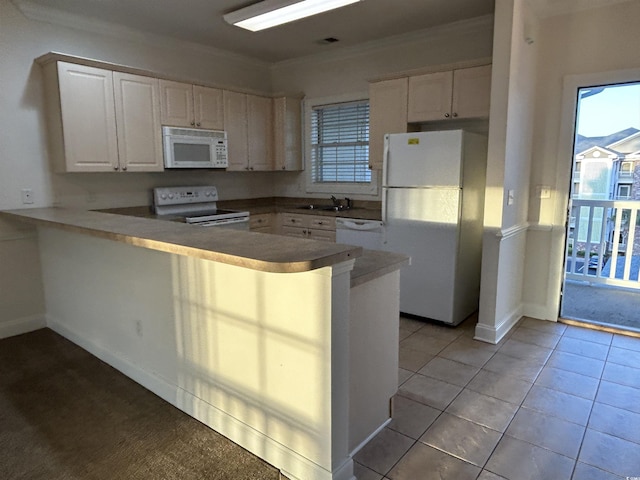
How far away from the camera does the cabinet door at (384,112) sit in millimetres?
4023

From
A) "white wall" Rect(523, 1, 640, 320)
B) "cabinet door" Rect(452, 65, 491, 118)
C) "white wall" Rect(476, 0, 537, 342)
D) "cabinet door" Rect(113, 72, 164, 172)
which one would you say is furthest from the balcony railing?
"cabinet door" Rect(113, 72, 164, 172)

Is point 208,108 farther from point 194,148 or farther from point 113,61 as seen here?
point 113,61

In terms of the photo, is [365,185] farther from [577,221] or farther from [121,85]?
[121,85]

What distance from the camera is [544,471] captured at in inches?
73.2

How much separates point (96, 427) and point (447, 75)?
372cm

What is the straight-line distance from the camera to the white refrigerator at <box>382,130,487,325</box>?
3.37 meters

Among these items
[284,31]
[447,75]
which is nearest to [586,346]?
[447,75]

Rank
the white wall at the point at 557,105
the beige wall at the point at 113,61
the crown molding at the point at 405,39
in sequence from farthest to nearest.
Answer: the crown molding at the point at 405,39 → the beige wall at the point at 113,61 → the white wall at the point at 557,105

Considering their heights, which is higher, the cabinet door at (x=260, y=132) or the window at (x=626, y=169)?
the cabinet door at (x=260, y=132)

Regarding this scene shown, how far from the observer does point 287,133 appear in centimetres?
502

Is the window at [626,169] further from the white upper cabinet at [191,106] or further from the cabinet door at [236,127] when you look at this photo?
the white upper cabinet at [191,106]

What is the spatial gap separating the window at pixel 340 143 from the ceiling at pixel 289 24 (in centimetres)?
74

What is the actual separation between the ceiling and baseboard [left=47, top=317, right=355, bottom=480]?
2.76 meters

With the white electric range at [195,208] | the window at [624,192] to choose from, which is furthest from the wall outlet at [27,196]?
the window at [624,192]
